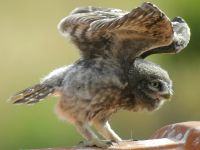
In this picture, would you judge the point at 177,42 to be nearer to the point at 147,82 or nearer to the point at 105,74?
the point at 147,82

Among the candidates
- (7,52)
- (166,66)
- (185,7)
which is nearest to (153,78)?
(7,52)

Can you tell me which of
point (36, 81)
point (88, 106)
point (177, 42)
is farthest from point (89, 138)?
point (36, 81)

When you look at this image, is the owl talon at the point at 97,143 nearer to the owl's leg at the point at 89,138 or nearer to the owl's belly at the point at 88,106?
the owl's leg at the point at 89,138

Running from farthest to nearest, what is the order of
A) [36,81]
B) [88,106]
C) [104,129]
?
[36,81] → [104,129] → [88,106]

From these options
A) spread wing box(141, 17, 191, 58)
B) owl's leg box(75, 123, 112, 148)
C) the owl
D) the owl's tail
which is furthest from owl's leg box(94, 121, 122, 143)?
spread wing box(141, 17, 191, 58)

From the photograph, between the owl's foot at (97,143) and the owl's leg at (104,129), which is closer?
the owl's foot at (97,143)

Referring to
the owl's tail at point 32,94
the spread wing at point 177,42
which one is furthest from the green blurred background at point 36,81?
the owl's tail at point 32,94

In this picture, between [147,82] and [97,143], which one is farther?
[147,82]
